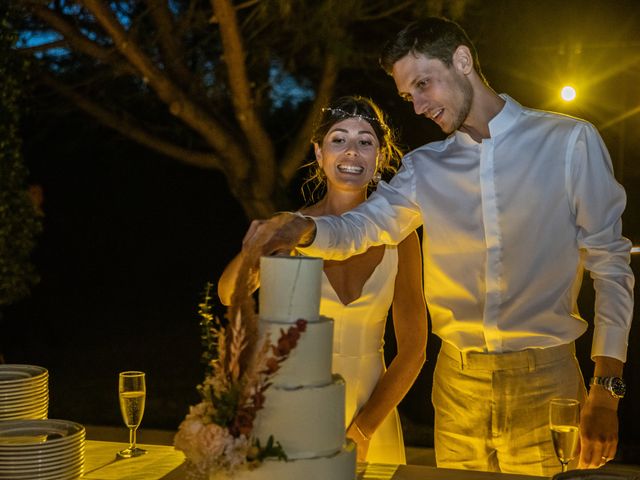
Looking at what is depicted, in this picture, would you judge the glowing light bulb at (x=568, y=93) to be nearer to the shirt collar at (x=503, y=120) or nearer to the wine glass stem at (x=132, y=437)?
the shirt collar at (x=503, y=120)

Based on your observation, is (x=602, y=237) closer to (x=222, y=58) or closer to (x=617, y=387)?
(x=617, y=387)

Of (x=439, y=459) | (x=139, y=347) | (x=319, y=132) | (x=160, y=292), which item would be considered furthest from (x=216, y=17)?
(x=160, y=292)

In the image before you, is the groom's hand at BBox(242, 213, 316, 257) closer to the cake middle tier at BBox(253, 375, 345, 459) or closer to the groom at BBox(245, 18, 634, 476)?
the groom at BBox(245, 18, 634, 476)

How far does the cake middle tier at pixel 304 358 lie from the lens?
166cm

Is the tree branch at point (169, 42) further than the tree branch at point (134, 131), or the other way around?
the tree branch at point (134, 131)

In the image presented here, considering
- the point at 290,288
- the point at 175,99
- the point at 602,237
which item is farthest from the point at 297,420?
the point at 175,99

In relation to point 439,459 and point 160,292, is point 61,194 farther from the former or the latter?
point 439,459

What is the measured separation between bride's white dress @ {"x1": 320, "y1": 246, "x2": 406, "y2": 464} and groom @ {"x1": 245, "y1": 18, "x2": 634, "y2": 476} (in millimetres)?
384

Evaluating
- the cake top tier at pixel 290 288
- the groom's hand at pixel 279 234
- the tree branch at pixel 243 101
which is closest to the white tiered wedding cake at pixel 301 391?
the cake top tier at pixel 290 288

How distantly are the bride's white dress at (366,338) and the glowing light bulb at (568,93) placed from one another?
320cm

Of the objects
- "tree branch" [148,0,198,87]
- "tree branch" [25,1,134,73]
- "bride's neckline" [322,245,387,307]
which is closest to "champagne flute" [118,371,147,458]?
"bride's neckline" [322,245,387,307]

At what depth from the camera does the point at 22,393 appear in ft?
7.48

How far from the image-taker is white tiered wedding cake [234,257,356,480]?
1.65 metres

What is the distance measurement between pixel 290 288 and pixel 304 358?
0.13m
